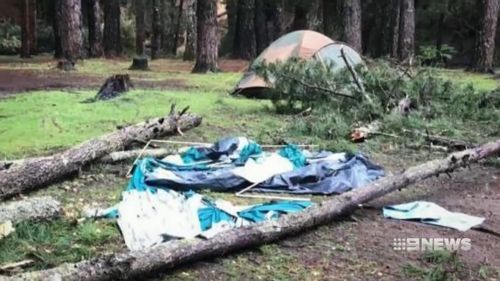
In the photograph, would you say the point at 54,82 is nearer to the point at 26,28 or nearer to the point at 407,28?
the point at 26,28

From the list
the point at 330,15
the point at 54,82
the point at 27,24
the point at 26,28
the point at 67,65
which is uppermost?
the point at 330,15

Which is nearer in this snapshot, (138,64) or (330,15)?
(138,64)

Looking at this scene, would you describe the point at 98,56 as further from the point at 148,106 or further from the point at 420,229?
the point at 420,229

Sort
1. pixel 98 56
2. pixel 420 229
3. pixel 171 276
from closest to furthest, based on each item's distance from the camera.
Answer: pixel 171 276 < pixel 420 229 < pixel 98 56

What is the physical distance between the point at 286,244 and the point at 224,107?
6441 mm

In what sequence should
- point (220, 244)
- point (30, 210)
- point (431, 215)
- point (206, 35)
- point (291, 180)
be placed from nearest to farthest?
point (220, 244) → point (30, 210) → point (431, 215) → point (291, 180) → point (206, 35)

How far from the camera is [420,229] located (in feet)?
15.3

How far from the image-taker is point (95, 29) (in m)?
22.3

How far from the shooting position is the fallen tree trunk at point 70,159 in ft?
16.7

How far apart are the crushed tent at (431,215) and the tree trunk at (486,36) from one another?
1302cm

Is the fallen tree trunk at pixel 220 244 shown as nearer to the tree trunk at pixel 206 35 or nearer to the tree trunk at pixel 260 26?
the tree trunk at pixel 206 35

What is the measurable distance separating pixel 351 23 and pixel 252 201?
12798 mm

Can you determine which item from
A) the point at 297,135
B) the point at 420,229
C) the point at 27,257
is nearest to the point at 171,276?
the point at 27,257

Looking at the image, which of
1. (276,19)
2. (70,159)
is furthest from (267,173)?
(276,19)
